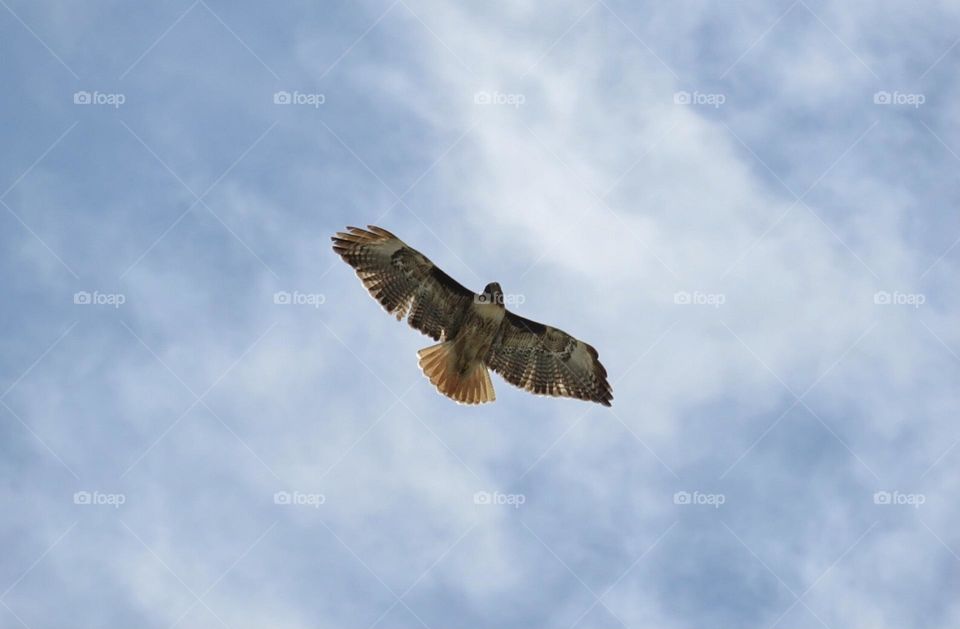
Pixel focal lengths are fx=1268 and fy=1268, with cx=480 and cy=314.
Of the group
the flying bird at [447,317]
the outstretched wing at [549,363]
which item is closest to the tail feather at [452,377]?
the flying bird at [447,317]

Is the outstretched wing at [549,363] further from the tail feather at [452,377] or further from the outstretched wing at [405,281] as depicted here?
the outstretched wing at [405,281]

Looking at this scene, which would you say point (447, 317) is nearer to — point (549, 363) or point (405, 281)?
point (405, 281)

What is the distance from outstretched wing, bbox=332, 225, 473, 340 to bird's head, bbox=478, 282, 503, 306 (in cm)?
34

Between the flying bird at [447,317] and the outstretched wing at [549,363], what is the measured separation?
0.02 m

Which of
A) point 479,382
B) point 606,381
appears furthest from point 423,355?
point 606,381

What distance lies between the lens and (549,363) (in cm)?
2202

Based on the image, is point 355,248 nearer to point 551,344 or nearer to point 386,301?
point 386,301

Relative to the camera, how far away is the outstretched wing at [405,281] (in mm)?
21203

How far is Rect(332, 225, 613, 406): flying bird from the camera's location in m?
21.2

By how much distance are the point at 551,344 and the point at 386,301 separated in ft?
9.59

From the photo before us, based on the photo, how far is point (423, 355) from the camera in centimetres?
2123

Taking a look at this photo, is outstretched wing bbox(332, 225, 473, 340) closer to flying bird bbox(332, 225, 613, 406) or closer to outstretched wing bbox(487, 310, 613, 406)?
flying bird bbox(332, 225, 613, 406)

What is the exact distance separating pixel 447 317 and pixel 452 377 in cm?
102

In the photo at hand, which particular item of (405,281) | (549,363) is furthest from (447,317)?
(549,363)
